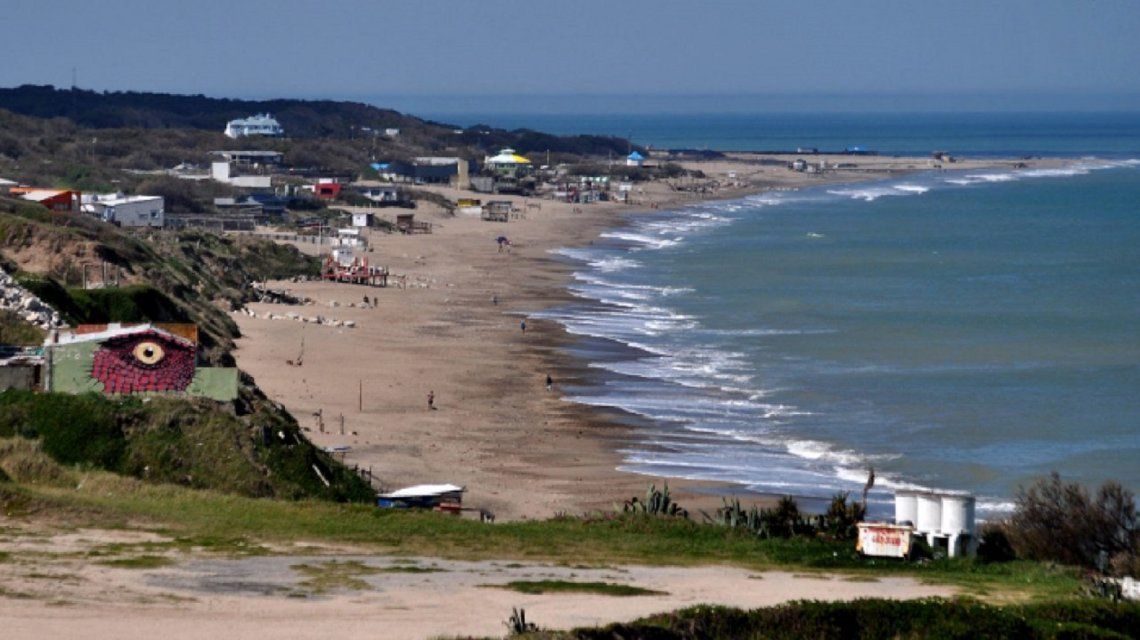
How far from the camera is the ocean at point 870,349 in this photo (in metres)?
34.1

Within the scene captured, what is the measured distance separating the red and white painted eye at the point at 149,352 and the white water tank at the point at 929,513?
12.2 meters

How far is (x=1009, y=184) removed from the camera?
434ft

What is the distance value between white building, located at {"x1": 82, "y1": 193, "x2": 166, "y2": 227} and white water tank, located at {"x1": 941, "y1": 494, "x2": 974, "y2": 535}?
4594 centimetres

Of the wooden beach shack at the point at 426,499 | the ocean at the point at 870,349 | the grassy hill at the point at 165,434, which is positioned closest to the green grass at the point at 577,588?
the wooden beach shack at the point at 426,499

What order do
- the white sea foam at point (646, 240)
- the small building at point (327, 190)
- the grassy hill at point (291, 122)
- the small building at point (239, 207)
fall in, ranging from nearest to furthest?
the small building at point (239, 207) → the white sea foam at point (646, 240) → the small building at point (327, 190) → the grassy hill at point (291, 122)

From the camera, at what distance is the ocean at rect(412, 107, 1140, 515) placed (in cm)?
3406

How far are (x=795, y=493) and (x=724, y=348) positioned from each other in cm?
1789

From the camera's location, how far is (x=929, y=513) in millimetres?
22797

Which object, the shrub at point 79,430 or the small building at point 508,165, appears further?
the small building at point 508,165

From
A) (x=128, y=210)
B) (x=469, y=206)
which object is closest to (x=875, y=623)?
(x=128, y=210)

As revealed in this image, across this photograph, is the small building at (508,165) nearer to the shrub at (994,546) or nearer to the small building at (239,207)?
the small building at (239,207)

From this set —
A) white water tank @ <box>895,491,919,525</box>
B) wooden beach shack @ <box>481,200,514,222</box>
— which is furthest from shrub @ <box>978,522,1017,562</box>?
wooden beach shack @ <box>481,200,514,222</box>

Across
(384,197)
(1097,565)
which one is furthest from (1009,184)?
(1097,565)

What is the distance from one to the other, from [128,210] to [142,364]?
40070mm
